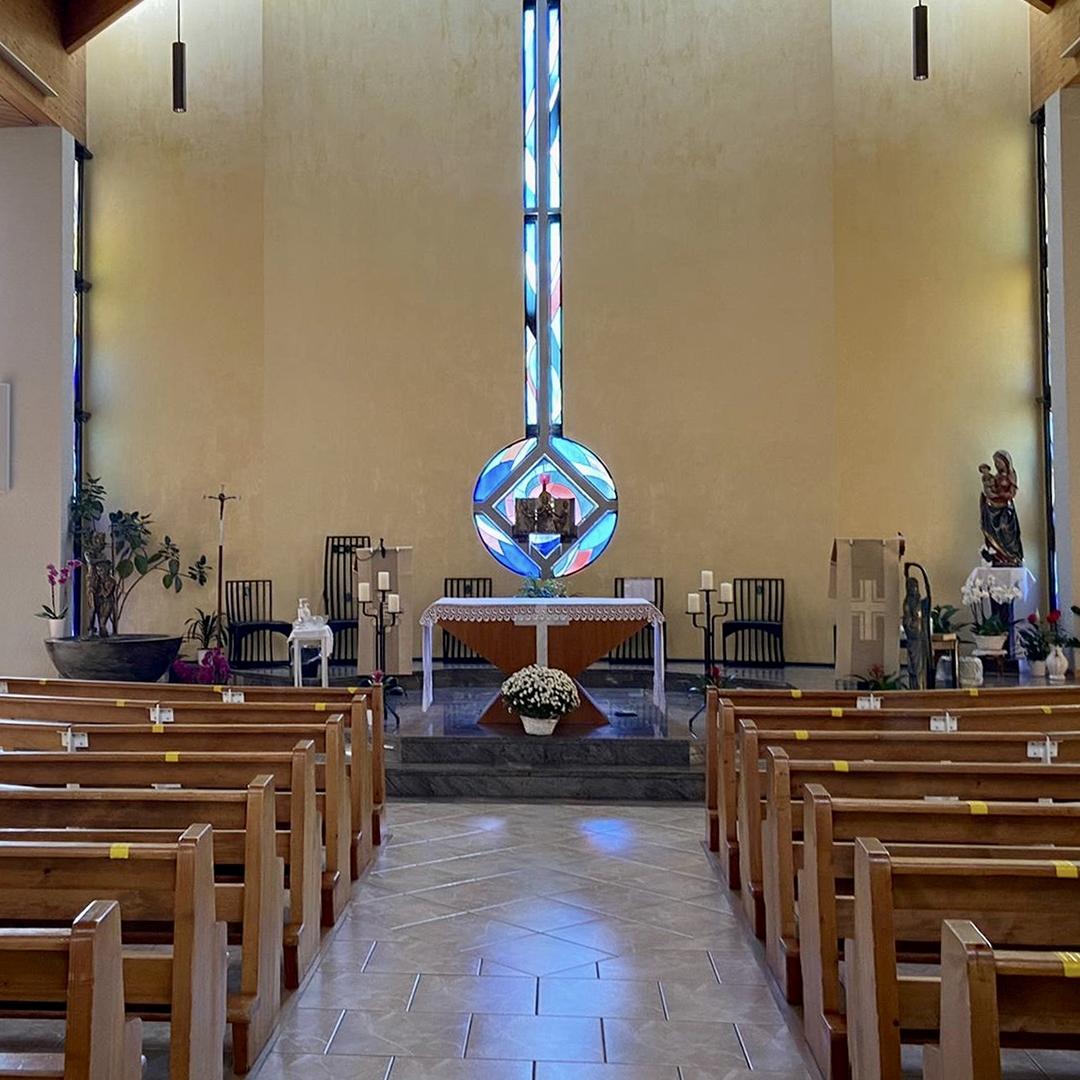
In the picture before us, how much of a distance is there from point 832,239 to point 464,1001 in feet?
27.4

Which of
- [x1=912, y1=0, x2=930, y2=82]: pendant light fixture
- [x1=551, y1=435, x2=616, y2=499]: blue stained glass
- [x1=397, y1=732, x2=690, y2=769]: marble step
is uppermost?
[x1=912, y1=0, x2=930, y2=82]: pendant light fixture

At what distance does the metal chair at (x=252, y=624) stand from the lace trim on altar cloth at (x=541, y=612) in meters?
2.88

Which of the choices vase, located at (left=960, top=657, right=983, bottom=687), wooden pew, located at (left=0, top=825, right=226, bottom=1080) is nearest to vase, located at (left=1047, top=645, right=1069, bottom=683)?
vase, located at (left=960, top=657, right=983, bottom=687)

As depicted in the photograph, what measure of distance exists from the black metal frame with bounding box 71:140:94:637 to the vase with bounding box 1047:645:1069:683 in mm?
8479

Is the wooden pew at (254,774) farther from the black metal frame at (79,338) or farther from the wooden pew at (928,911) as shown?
the black metal frame at (79,338)

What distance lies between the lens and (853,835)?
264 centimetres

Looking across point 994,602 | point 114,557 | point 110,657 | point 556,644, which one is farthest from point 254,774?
point 994,602

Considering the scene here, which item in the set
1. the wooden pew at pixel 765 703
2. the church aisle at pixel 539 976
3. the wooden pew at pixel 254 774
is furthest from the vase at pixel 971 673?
the wooden pew at pixel 254 774

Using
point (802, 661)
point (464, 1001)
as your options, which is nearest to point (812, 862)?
point (464, 1001)

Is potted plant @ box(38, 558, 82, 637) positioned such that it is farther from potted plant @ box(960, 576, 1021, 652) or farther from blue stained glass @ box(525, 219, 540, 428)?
potted plant @ box(960, 576, 1021, 652)

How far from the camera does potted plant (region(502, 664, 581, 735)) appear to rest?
623cm

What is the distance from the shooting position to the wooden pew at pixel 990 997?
4.98 feet

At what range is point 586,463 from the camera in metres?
10.1

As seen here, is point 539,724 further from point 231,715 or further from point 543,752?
point 231,715
